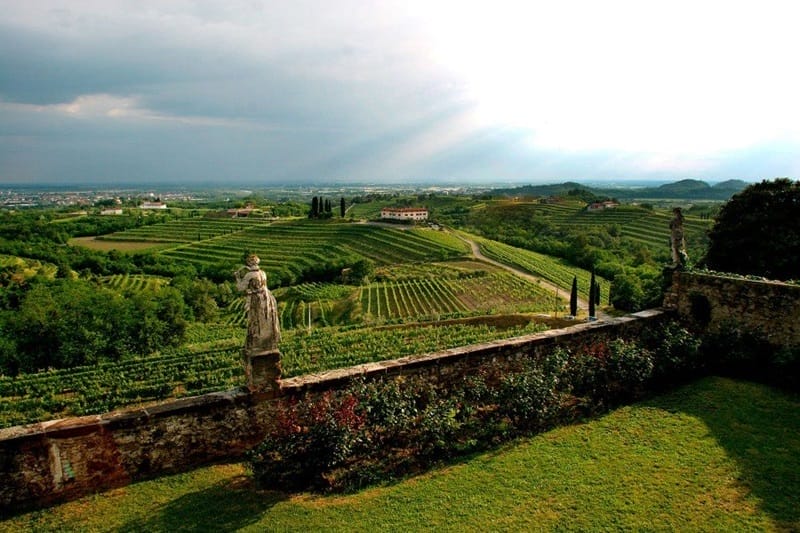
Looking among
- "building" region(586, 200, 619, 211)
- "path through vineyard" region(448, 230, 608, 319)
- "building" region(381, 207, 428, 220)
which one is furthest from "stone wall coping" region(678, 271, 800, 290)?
"building" region(586, 200, 619, 211)

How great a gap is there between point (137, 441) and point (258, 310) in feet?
7.23

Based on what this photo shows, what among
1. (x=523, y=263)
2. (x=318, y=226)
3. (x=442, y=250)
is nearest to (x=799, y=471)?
(x=523, y=263)

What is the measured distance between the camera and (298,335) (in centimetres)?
3506

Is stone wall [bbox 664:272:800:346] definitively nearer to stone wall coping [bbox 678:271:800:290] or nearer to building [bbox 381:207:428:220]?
stone wall coping [bbox 678:271:800:290]

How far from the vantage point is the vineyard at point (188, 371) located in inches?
906

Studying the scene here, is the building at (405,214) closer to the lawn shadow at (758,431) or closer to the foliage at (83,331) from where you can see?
the foliage at (83,331)

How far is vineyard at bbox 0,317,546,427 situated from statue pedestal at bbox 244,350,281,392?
56.5 ft

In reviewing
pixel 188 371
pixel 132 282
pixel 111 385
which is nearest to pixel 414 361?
pixel 188 371

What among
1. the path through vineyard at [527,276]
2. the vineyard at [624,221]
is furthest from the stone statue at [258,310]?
the vineyard at [624,221]

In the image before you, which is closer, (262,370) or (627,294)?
(262,370)

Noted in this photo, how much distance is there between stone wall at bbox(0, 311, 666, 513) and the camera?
211 inches

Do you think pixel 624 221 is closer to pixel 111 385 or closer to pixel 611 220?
pixel 611 220

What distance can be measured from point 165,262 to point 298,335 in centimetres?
5503

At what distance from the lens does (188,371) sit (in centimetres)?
2684
